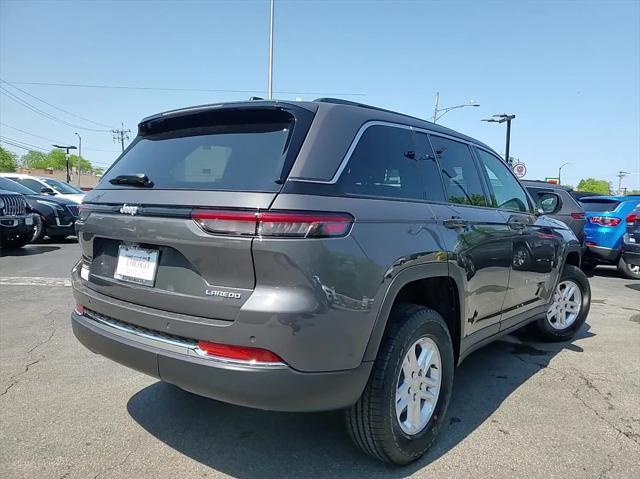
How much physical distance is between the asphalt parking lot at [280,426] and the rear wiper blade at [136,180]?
1.44m

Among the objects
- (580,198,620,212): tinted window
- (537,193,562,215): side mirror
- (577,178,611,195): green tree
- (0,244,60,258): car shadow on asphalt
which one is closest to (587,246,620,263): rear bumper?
(580,198,620,212): tinted window

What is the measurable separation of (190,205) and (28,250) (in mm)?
10349

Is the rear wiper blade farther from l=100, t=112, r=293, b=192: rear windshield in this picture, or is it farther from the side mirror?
the side mirror

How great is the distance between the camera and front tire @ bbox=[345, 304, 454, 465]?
2336 mm

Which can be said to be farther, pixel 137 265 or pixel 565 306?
pixel 565 306

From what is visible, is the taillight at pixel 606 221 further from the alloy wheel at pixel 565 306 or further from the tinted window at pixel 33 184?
the tinted window at pixel 33 184

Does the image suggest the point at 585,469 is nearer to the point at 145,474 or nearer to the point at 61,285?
the point at 145,474

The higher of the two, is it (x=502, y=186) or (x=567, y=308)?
(x=502, y=186)

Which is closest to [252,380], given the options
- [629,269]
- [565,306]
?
[565,306]

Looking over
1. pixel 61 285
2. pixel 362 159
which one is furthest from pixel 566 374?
pixel 61 285

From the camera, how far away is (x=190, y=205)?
219 cm

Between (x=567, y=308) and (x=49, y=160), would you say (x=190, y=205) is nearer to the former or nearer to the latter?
(x=567, y=308)

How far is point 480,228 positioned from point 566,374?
172 centimetres

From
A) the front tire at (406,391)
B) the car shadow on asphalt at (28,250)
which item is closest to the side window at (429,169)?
the front tire at (406,391)
